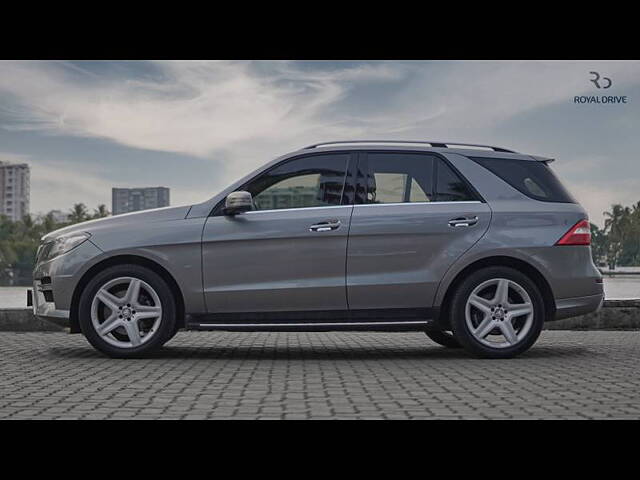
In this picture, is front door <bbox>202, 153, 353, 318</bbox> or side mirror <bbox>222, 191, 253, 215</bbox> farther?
front door <bbox>202, 153, 353, 318</bbox>

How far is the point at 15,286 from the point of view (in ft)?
567

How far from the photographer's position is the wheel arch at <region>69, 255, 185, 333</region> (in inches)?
325

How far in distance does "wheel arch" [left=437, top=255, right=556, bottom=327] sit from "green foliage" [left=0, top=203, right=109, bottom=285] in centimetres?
14027

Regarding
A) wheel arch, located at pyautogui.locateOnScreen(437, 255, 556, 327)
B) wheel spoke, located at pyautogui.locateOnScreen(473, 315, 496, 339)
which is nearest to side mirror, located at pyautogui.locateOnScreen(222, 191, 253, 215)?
wheel arch, located at pyautogui.locateOnScreen(437, 255, 556, 327)

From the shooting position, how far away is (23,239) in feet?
524

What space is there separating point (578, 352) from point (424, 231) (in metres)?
2.15

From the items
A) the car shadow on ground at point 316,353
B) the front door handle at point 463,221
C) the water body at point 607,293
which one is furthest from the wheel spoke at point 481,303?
the water body at point 607,293

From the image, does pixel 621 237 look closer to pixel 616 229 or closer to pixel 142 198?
pixel 616 229

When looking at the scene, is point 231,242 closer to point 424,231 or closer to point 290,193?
point 290,193

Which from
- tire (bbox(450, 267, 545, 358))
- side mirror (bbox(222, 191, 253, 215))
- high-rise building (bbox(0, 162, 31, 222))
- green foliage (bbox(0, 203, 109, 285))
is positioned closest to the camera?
side mirror (bbox(222, 191, 253, 215))

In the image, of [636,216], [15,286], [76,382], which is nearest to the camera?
[76,382]

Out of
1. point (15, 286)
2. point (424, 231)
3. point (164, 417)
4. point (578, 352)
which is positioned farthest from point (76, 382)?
point (15, 286)

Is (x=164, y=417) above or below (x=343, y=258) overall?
below

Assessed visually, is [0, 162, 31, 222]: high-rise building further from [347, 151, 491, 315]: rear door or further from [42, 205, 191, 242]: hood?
[347, 151, 491, 315]: rear door
